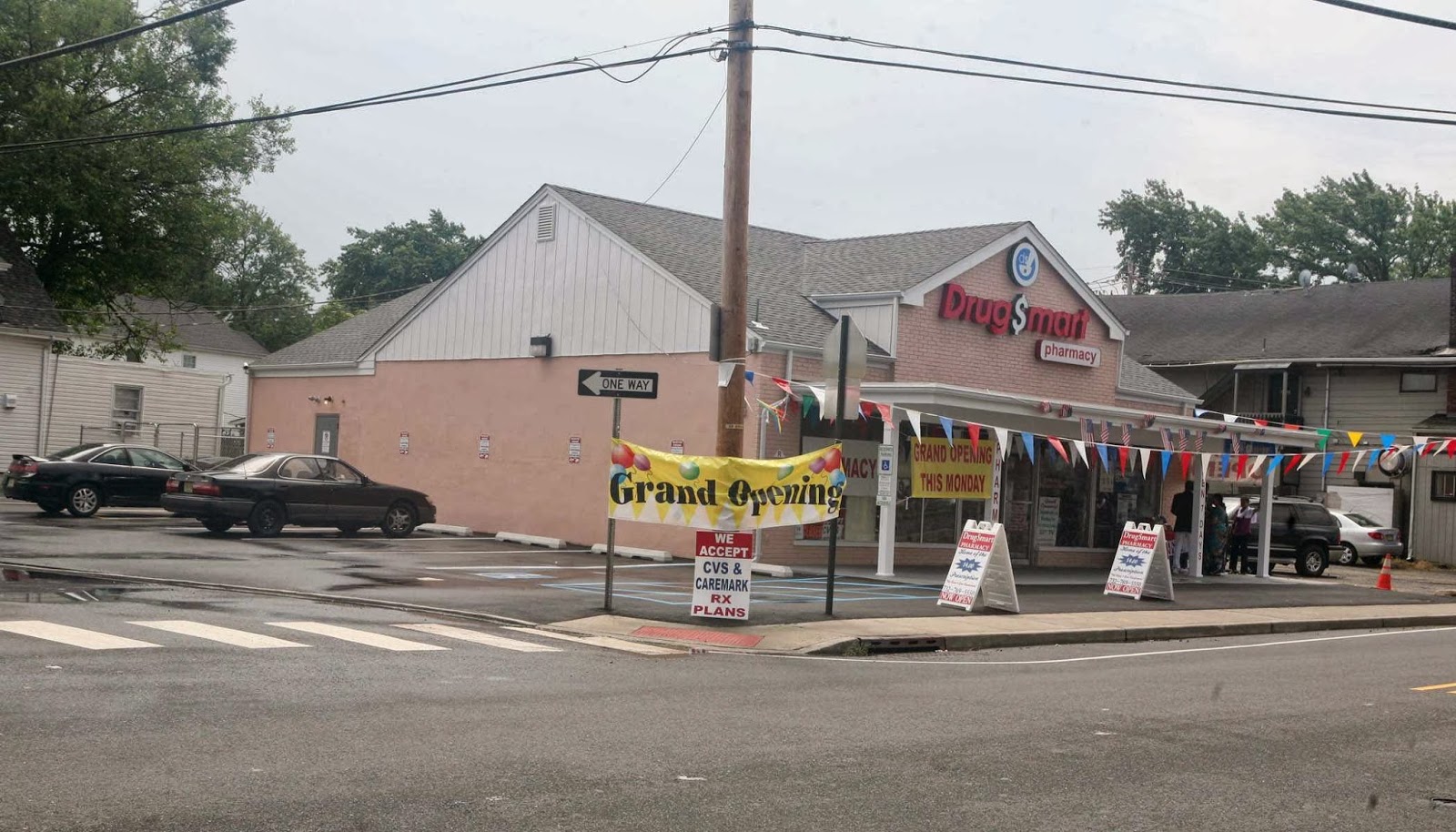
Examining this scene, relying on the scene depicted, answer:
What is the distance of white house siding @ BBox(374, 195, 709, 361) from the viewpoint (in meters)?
25.2

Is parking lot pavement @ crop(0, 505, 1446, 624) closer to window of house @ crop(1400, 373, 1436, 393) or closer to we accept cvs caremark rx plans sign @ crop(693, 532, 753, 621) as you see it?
we accept cvs caremark rx plans sign @ crop(693, 532, 753, 621)

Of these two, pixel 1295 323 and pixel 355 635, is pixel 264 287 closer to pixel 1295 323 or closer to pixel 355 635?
pixel 1295 323

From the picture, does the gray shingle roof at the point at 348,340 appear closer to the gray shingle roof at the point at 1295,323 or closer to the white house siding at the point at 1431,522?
the gray shingle roof at the point at 1295,323

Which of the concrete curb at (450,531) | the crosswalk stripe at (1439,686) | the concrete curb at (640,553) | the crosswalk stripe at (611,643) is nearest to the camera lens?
the crosswalk stripe at (1439,686)

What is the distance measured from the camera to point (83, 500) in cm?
2691

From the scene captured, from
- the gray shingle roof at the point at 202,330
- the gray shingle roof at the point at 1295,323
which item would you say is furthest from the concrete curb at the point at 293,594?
the gray shingle roof at the point at 202,330

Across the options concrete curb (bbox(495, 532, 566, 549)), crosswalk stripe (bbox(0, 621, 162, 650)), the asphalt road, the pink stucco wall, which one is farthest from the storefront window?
crosswalk stripe (bbox(0, 621, 162, 650))

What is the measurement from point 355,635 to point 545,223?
51.9 ft

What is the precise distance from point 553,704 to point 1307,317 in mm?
41525

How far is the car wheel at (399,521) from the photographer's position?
86.0 feet

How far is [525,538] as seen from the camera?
26562mm

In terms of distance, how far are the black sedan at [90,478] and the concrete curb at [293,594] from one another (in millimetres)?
9356

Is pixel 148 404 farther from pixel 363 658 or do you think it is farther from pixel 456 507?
pixel 363 658

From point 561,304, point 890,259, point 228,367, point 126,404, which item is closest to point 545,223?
point 561,304
